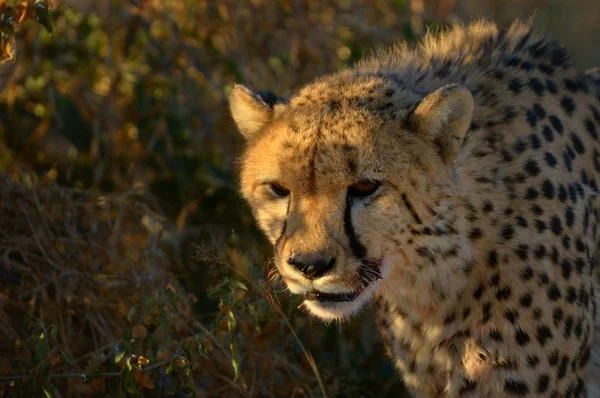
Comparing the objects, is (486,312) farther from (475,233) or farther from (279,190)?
(279,190)

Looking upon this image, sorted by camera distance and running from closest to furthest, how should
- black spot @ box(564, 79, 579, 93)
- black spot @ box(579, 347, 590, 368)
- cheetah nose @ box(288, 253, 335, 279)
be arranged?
1. cheetah nose @ box(288, 253, 335, 279)
2. black spot @ box(579, 347, 590, 368)
3. black spot @ box(564, 79, 579, 93)

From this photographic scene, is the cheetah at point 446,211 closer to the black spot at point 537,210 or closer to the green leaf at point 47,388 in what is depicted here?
the black spot at point 537,210

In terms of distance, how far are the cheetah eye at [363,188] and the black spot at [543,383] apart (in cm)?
69

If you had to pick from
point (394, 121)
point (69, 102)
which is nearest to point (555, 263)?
point (394, 121)

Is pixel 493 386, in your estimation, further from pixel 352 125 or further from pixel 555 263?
pixel 352 125

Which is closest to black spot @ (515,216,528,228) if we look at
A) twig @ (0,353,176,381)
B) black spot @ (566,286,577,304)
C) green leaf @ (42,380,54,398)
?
black spot @ (566,286,577,304)

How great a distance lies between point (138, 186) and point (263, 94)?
104 centimetres

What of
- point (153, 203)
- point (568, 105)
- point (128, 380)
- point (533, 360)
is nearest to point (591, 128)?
point (568, 105)

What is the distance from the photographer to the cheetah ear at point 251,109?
2.61 meters

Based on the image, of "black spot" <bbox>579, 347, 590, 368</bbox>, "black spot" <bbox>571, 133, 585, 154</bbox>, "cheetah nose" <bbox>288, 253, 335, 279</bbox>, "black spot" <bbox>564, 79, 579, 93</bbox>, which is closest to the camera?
"cheetah nose" <bbox>288, 253, 335, 279</bbox>

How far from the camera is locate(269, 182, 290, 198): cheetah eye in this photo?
7.93 feet

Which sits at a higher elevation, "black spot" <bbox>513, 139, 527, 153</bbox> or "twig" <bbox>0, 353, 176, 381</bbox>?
"black spot" <bbox>513, 139, 527, 153</bbox>

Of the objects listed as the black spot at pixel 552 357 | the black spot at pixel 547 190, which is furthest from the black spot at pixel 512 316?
the black spot at pixel 547 190

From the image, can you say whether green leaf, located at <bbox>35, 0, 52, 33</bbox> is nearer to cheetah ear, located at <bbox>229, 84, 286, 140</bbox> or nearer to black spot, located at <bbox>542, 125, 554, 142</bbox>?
cheetah ear, located at <bbox>229, 84, 286, 140</bbox>
